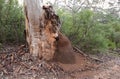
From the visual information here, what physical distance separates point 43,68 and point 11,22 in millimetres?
1868

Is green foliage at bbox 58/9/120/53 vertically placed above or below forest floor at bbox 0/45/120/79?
above

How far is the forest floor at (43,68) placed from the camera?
6.56m

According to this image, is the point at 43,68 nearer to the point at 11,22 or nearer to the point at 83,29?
the point at 11,22

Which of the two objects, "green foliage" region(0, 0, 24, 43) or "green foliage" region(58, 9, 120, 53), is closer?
"green foliage" region(0, 0, 24, 43)

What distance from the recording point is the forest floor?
6559 mm

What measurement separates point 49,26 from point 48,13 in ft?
1.06

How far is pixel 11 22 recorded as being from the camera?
25.9 ft

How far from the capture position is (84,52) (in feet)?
28.0

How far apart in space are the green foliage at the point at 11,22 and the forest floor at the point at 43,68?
367 mm

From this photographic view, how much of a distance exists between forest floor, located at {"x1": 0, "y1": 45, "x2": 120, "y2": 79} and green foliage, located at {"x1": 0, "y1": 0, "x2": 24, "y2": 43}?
1.20ft

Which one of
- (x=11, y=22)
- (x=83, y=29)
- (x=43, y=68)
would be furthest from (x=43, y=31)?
(x=83, y=29)

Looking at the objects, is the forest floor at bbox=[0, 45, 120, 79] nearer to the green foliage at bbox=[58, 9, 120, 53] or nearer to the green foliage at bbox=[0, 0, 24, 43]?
the green foliage at bbox=[0, 0, 24, 43]

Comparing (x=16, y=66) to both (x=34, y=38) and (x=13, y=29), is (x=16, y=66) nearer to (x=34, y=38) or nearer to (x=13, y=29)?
(x=34, y=38)

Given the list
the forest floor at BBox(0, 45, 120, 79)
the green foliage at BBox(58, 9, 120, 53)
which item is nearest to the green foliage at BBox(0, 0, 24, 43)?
the forest floor at BBox(0, 45, 120, 79)
